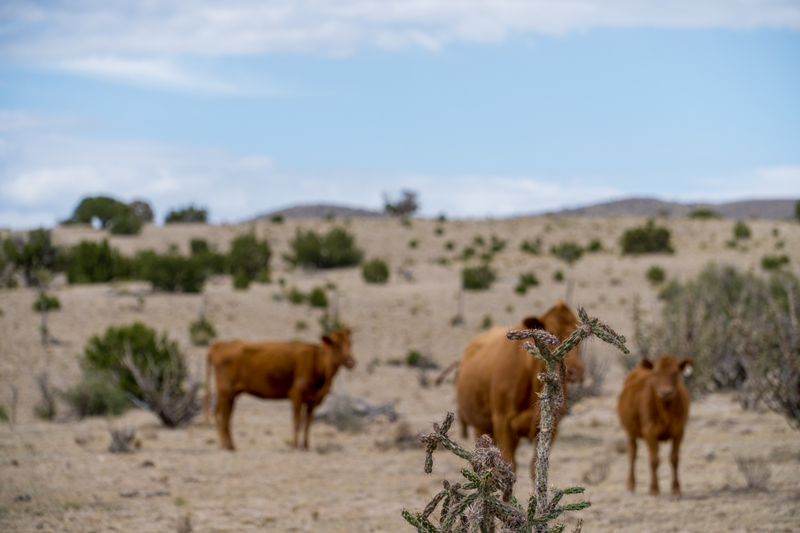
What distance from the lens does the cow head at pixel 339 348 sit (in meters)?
12.5

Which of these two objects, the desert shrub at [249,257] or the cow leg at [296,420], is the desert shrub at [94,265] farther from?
the cow leg at [296,420]

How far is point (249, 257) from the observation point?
3828 centimetres

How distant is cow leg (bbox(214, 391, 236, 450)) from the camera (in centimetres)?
1209

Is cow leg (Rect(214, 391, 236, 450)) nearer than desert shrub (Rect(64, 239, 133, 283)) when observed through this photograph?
Yes

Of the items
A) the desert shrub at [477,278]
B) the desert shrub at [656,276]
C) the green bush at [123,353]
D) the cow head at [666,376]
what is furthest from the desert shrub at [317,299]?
the cow head at [666,376]

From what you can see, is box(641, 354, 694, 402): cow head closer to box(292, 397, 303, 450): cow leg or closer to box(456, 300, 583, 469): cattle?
box(456, 300, 583, 469): cattle

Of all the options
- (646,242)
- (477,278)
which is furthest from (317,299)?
(646,242)

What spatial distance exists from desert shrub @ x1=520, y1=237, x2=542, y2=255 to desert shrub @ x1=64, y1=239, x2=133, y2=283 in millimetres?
25017

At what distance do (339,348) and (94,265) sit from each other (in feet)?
74.8

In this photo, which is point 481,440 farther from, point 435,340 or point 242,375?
point 435,340

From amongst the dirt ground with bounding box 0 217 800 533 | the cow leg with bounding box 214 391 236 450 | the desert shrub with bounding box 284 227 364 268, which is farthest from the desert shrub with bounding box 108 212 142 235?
the cow leg with bounding box 214 391 236 450

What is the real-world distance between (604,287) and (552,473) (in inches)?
1052

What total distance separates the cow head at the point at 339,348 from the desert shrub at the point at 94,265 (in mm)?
21830

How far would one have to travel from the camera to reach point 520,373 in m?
7.21
